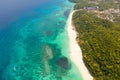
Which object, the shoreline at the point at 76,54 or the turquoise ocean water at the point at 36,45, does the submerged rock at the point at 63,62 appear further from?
the shoreline at the point at 76,54

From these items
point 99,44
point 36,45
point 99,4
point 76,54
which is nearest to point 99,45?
point 99,44

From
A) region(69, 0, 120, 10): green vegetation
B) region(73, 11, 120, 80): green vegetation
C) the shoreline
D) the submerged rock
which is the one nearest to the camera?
region(73, 11, 120, 80): green vegetation

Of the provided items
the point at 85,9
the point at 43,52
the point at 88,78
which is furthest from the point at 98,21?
the point at 88,78

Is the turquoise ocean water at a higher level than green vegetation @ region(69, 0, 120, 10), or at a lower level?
lower

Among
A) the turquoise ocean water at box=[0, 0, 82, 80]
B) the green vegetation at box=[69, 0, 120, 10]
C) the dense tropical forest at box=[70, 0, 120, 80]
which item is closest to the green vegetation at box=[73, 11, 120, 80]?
the dense tropical forest at box=[70, 0, 120, 80]

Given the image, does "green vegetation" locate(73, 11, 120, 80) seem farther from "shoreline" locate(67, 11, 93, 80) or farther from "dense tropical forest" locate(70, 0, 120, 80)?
"shoreline" locate(67, 11, 93, 80)

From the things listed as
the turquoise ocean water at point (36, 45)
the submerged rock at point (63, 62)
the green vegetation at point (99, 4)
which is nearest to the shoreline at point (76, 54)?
the turquoise ocean water at point (36, 45)

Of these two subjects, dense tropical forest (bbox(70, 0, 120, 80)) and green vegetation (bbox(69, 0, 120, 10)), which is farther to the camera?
green vegetation (bbox(69, 0, 120, 10))
